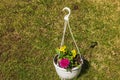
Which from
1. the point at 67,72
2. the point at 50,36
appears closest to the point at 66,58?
the point at 67,72

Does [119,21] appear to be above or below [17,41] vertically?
below

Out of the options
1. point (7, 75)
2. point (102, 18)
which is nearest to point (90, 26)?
point (102, 18)

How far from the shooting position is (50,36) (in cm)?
707

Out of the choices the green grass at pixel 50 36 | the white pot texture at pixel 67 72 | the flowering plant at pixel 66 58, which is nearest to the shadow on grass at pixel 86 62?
the green grass at pixel 50 36

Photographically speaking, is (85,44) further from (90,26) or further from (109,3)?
(109,3)

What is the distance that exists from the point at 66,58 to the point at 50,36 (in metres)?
1.62

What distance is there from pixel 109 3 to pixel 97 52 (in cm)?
207

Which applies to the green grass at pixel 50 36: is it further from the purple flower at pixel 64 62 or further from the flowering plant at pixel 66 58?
the purple flower at pixel 64 62

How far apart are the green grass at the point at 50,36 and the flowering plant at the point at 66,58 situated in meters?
0.57

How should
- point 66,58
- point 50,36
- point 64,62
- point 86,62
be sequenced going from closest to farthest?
point 64,62 < point 66,58 < point 86,62 < point 50,36

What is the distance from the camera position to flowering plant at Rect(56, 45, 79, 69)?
5.43m

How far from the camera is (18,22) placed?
7512mm

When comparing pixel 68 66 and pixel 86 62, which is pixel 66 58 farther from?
pixel 86 62

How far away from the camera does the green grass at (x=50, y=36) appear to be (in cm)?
625
